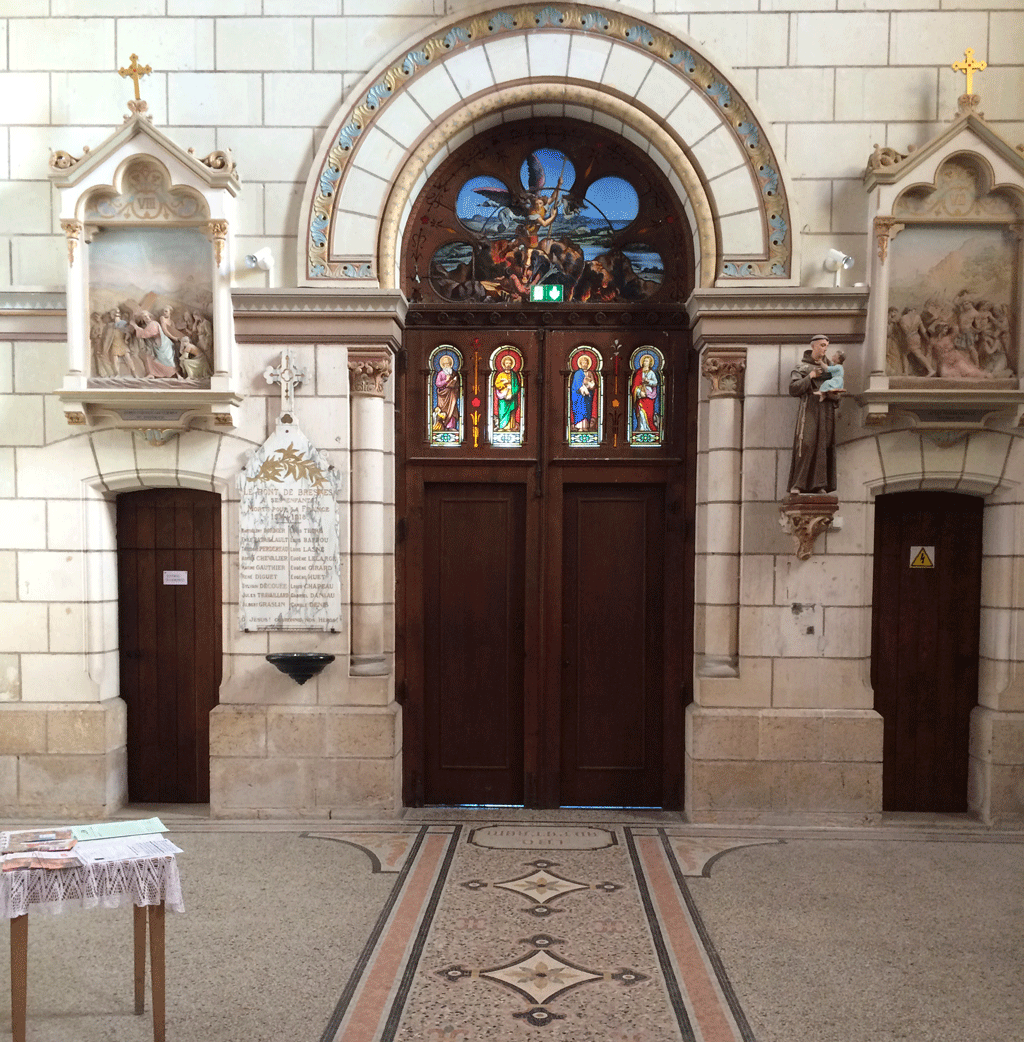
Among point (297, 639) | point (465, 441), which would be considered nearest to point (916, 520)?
point (465, 441)

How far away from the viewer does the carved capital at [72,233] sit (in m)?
5.50

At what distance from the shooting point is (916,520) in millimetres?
5906

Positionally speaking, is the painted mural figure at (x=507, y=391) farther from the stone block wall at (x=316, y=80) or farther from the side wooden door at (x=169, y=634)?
the side wooden door at (x=169, y=634)

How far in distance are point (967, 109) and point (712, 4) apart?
5.73 ft

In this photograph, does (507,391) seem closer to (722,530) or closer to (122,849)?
(722,530)

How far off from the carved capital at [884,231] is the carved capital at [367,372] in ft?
10.7

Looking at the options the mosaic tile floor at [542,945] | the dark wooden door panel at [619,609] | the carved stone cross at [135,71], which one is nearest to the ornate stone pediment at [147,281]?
the carved stone cross at [135,71]

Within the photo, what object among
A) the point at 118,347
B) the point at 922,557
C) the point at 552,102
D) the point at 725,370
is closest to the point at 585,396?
the point at 725,370

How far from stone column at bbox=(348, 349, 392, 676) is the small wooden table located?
8.63 feet

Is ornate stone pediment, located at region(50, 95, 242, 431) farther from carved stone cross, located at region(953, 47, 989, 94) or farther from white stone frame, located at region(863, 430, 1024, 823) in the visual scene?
carved stone cross, located at region(953, 47, 989, 94)

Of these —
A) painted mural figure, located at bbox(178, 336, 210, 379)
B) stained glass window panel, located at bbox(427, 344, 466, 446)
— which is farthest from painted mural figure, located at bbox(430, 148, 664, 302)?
painted mural figure, located at bbox(178, 336, 210, 379)

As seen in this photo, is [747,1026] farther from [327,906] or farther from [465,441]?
[465,441]

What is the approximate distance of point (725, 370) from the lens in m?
5.70

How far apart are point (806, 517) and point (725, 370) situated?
3.62 ft
